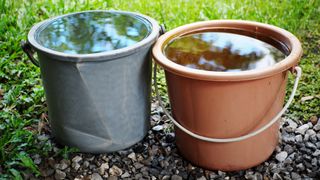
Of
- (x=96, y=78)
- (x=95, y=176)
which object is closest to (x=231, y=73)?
(x=96, y=78)

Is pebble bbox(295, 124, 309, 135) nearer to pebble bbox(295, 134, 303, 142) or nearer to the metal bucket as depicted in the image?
pebble bbox(295, 134, 303, 142)

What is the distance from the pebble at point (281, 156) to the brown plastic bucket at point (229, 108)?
2.3 inches

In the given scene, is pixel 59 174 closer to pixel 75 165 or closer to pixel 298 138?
pixel 75 165

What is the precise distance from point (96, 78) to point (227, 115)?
641mm

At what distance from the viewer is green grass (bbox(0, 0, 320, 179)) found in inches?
92.4

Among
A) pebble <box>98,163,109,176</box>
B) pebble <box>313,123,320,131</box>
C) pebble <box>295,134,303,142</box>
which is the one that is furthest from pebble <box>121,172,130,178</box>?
pebble <box>313,123,320,131</box>

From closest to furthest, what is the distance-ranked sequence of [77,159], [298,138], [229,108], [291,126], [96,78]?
[229,108] < [96,78] < [77,159] < [298,138] < [291,126]

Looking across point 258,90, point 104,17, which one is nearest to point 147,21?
point 104,17

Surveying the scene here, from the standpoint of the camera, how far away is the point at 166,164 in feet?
7.50

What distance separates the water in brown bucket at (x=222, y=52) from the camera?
2.03 metres

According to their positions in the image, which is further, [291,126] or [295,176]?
[291,126]

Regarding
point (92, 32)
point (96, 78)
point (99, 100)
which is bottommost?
point (99, 100)

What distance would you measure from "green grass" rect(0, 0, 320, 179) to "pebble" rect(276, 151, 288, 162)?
376mm

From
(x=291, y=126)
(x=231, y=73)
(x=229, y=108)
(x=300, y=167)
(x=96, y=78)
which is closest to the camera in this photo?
(x=231, y=73)
